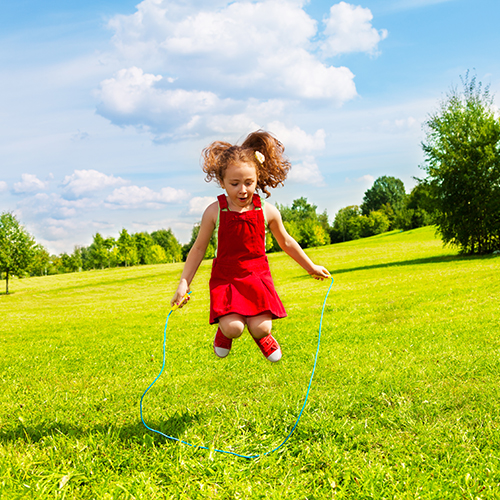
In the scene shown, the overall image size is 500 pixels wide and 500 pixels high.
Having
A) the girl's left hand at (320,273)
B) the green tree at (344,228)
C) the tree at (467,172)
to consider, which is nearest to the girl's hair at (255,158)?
the girl's left hand at (320,273)

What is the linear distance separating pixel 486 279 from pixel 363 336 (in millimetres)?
10608

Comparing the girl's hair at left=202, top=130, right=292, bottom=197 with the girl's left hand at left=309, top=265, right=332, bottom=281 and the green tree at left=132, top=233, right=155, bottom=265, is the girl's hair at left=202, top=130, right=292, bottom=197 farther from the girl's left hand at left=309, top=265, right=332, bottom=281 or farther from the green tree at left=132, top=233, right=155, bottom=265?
the green tree at left=132, top=233, right=155, bottom=265

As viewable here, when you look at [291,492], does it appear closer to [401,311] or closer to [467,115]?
[401,311]

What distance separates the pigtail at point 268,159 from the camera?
5441 millimetres

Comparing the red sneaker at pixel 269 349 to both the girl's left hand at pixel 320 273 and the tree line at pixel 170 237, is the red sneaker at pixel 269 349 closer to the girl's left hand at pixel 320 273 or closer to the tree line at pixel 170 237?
the girl's left hand at pixel 320 273

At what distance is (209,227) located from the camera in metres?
5.11

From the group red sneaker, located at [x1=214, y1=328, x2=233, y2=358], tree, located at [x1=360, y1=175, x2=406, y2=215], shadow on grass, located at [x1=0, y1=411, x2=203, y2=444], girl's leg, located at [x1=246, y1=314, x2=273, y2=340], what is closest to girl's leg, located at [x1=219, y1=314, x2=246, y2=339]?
girl's leg, located at [x1=246, y1=314, x2=273, y2=340]

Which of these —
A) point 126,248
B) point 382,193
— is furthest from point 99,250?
point 382,193

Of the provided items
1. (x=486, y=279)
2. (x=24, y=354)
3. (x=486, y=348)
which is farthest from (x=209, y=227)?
(x=486, y=279)

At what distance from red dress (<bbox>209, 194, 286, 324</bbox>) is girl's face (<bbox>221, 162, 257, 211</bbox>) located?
121 mm

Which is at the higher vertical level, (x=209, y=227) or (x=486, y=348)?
(x=209, y=227)

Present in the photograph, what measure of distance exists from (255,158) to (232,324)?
189cm

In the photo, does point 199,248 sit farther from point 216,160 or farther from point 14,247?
point 14,247

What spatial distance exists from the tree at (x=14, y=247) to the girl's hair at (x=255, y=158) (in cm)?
4410
